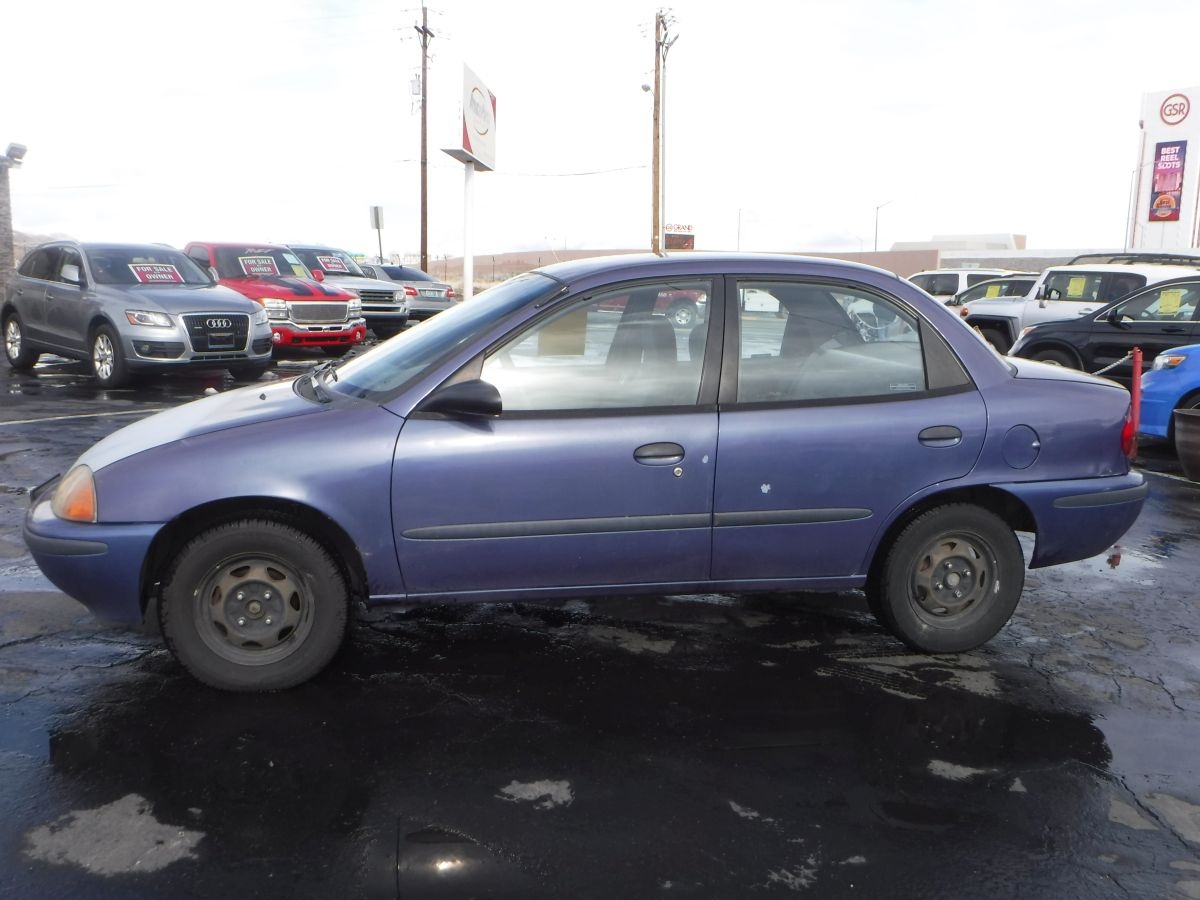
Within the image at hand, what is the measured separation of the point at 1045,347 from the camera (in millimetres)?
12547

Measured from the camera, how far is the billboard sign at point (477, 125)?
25586mm

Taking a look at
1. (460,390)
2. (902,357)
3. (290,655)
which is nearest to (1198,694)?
(902,357)

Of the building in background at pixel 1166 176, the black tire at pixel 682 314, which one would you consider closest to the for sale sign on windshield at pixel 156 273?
the black tire at pixel 682 314

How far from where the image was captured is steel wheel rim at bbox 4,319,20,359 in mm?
15062

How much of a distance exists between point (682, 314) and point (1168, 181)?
67.7 m

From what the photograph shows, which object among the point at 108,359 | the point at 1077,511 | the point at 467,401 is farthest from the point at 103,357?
the point at 1077,511

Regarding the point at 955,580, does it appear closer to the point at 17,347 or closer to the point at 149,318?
the point at 149,318

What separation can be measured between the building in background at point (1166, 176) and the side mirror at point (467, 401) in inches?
2509

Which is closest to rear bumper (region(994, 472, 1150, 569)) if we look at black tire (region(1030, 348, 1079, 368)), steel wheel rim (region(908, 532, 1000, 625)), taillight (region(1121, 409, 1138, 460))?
taillight (region(1121, 409, 1138, 460))

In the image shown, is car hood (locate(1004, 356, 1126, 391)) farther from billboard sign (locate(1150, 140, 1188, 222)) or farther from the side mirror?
billboard sign (locate(1150, 140, 1188, 222))

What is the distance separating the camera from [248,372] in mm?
14938

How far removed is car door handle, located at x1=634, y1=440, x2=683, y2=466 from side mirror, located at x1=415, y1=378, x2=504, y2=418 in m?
0.55

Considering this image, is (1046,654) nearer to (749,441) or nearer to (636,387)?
(749,441)

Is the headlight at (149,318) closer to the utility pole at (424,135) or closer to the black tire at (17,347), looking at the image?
the black tire at (17,347)
